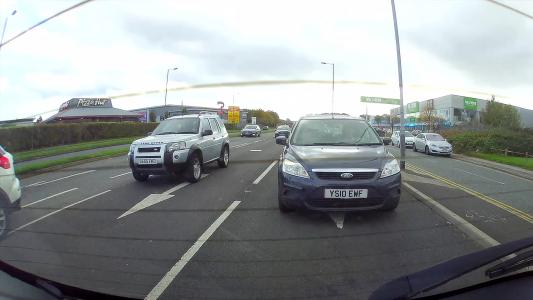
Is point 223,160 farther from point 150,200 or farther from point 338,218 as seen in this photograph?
point 338,218

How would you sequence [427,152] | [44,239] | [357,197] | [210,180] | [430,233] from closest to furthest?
[44,239], [430,233], [357,197], [210,180], [427,152]

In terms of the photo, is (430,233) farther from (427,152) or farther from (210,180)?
(427,152)

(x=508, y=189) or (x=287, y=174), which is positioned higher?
(x=287, y=174)

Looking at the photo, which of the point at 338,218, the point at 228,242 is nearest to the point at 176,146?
the point at 338,218

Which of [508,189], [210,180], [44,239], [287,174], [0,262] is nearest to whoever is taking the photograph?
[0,262]

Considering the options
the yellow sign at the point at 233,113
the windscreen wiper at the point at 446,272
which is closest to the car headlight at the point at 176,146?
the yellow sign at the point at 233,113

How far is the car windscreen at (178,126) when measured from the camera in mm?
10172

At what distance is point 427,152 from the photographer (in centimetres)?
2467

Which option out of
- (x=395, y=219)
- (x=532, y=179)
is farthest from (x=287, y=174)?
(x=532, y=179)

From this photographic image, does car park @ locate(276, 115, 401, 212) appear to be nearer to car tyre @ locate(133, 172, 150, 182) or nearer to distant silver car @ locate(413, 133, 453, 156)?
car tyre @ locate(133, 172, 150, 182)

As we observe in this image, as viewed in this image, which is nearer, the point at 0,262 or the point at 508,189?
the point at 0,262

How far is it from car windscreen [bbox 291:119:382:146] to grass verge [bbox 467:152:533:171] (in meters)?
11.1

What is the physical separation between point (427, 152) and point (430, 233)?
21.9m

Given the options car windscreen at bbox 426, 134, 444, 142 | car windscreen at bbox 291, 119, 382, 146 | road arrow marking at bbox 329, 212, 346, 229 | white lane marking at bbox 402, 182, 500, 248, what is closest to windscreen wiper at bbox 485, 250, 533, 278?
white lane marking at bbox 402, 182, 500, 248
